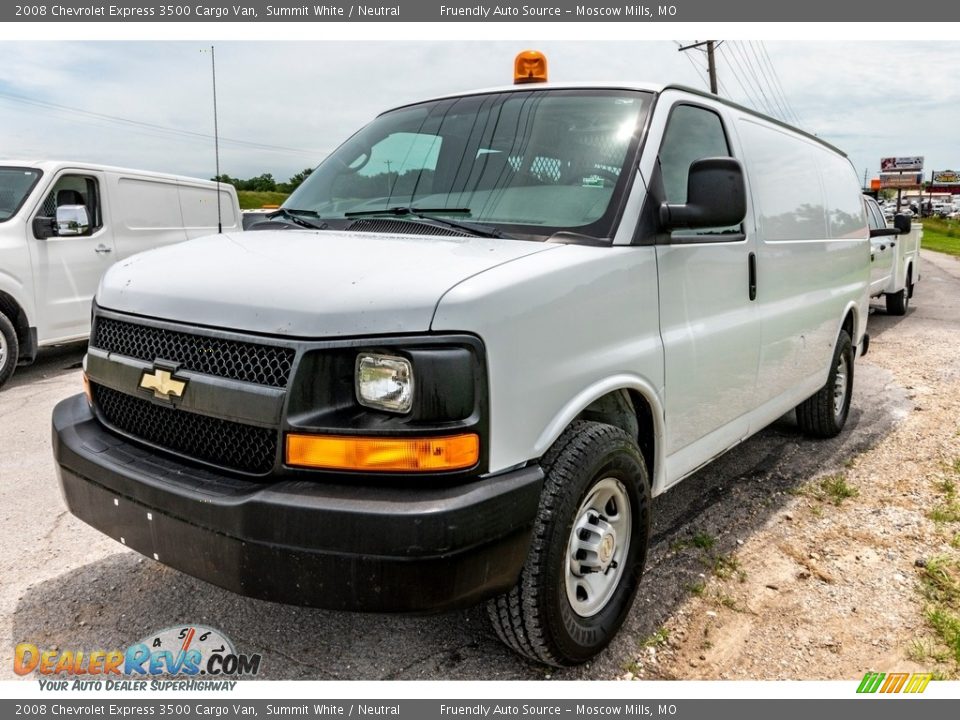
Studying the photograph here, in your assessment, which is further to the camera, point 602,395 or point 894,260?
point 894,260

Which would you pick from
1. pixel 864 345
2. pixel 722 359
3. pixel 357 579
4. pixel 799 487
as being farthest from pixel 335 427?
pixel 864 345

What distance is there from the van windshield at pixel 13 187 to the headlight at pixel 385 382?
22.1 ft

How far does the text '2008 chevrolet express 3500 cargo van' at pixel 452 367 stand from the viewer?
2084 millimetres

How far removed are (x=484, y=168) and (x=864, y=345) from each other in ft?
A: 14.4

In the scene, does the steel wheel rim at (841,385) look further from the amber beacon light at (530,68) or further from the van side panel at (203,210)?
the van side panel at (203,210)

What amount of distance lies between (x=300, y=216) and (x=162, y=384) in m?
1.23

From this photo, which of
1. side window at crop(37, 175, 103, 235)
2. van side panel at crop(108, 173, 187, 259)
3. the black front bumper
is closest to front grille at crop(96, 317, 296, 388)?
the black front bumper

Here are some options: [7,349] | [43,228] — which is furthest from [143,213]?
[7,349]

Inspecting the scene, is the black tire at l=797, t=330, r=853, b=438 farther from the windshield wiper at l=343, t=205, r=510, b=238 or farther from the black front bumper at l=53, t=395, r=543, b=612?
the black front bumper at l=53, t=395, r=543, b=612

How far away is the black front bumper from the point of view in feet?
6.61

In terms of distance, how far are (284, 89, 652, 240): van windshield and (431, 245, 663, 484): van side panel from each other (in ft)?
0.77

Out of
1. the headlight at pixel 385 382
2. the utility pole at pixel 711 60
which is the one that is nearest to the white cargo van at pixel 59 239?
the headlight at pixel 385 382

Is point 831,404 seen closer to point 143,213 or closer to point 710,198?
point 710,198

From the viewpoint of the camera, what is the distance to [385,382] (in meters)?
2.12
